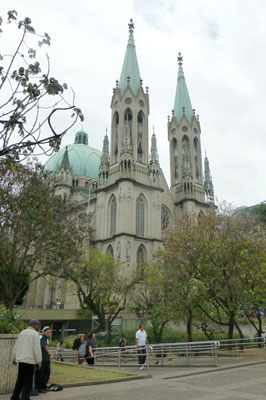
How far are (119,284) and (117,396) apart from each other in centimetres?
2078

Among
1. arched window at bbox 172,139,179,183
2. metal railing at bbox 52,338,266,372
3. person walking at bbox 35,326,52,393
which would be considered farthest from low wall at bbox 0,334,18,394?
arched window at bbox 172,139,179,183

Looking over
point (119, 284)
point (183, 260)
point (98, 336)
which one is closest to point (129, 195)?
point (119, 284)

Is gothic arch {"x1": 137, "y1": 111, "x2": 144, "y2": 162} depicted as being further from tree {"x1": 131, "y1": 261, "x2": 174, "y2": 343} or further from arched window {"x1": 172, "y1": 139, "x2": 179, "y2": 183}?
tree {"x1": 131, "y1": 261, "x2": 174, "y2": 343}

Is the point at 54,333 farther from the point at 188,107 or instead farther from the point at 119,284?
the point at 188,107

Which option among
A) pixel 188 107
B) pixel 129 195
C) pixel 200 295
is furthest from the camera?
pixel 188 107

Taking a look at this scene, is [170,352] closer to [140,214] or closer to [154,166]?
[140,214]

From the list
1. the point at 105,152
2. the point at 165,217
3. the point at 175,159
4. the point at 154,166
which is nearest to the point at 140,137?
the point at 154,166

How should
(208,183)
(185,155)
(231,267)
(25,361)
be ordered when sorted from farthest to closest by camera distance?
(208,183) < (185,155) < (231,267) < (25,361)

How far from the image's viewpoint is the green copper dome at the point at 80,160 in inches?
2489

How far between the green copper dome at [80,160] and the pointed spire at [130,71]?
1733cm

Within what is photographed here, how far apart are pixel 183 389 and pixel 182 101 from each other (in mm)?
53466

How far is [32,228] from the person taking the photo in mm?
18609

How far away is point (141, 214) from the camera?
1661 inches

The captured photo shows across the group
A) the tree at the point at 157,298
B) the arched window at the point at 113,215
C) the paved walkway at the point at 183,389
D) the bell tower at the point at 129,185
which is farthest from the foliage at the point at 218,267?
the arched window at the point at 113,215
